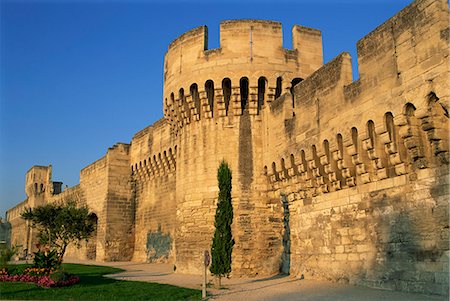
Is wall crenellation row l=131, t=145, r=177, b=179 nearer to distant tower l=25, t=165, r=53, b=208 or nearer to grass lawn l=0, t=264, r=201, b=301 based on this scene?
grass lawn l=0, t=264, r=201, b=301

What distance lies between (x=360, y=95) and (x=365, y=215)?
9.15 ft

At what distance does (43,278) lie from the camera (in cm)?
1211

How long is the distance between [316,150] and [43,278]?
8306 millimetres

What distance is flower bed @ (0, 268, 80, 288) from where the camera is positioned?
11742 mm

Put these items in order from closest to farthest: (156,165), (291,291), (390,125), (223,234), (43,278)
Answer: (390,125), (291,291), (223,234), (43,278), (156,165)

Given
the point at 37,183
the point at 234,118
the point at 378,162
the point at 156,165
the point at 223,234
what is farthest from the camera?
the point at 37,183

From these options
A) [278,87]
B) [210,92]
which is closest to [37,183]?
[210,92]

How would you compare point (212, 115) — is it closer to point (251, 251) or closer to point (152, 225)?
point (251, 251)

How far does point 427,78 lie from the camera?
821 cm

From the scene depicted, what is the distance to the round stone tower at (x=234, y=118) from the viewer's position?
13.9 metres

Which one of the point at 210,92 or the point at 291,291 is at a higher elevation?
the point at 210,92

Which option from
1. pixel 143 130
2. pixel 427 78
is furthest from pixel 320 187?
pixel 143 130

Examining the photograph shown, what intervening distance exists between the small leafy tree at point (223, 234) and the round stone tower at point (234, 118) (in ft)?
5.03

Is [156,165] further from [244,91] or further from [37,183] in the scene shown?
[37,183]
